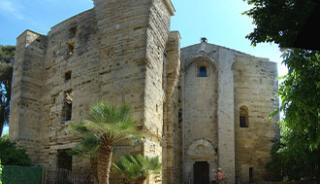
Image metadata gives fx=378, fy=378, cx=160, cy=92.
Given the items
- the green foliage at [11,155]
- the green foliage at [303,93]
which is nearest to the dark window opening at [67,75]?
the green foliage at [11,155]

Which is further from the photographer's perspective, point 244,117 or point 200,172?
point 244,117

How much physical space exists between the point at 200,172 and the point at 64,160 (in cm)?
791

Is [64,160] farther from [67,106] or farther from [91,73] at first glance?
[91,73]

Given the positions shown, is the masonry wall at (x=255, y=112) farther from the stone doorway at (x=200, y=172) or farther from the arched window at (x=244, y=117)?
the stone doorway at (x=200, y=172)

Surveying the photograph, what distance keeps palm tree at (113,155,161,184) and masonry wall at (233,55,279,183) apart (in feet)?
34.2

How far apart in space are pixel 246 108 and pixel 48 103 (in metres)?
11.4

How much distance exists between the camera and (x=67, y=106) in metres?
18.3

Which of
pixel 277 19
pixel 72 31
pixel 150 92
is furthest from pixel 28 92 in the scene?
pixel 277 19

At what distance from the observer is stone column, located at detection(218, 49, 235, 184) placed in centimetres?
2078

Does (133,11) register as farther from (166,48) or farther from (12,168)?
(12,168)

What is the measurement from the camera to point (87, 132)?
1112 centimetres

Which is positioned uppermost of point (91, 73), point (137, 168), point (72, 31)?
point (72, 31)

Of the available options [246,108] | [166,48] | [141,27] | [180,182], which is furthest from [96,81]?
[246,108]

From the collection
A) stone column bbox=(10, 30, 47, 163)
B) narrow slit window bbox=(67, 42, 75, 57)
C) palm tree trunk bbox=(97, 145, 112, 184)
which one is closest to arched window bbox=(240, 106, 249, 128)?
narrow slit window bbox=(67, 42, 75, 57)
